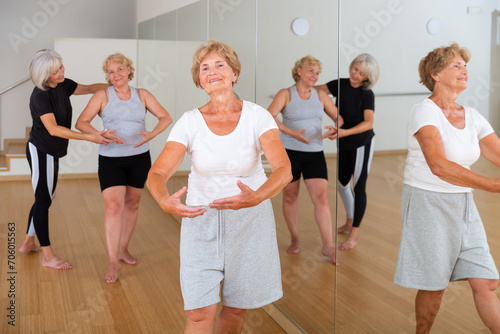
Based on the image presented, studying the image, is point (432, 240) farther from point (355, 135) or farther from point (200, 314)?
point (200, 314)

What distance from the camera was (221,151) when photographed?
82.9 inches

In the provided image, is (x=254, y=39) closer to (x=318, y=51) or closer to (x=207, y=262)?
(x=318, y=51)

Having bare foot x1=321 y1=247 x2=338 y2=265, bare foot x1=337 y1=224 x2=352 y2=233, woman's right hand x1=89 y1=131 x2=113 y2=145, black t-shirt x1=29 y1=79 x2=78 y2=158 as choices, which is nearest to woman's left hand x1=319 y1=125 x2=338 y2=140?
bare foot x1=337 y1=224 x2=352 y2=233

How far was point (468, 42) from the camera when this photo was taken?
67.2 inches

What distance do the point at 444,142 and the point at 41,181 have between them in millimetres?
2959

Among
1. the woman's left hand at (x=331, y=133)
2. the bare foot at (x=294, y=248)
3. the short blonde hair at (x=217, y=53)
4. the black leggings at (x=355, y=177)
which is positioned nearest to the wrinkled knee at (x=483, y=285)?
the black leggings at (x=355, y=177)

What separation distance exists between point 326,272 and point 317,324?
0.28m

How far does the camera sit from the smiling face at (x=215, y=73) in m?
2.16

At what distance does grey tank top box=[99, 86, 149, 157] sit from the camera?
12.6 feet

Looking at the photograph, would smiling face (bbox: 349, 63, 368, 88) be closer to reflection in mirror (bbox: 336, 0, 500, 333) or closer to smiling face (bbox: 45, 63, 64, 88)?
reflection in mirror (bbox: 336, 0, 500, 333)

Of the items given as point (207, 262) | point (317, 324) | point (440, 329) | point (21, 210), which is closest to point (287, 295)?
point (317, 324)

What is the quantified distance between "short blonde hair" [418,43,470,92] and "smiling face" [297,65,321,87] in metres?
0.78

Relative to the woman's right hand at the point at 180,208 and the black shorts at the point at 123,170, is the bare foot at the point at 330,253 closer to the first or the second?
the woman's right hand at the point at 180,208

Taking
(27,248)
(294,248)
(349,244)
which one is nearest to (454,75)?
(349,244)
